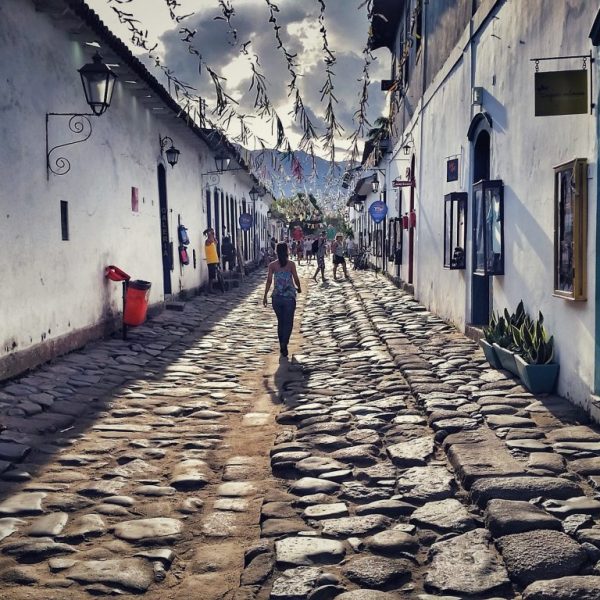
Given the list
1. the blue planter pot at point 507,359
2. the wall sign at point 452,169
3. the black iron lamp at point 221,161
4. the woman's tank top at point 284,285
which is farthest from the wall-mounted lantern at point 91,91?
the black iron lamp at point 221,161

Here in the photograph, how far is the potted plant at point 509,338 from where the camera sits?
7.49 metres

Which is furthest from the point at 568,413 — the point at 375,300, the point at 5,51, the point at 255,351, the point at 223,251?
the point at 223,251

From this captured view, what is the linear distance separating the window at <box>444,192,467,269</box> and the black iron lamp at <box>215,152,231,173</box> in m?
10.6

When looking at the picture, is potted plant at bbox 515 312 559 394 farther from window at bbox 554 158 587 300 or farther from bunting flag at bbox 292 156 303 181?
bunting flag at bbox 292 156 303 181

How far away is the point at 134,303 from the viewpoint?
37.2 ft

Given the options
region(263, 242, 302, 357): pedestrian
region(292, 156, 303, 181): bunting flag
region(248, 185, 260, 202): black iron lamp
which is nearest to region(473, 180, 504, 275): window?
region(263, 242, 302, 357): pedestrian

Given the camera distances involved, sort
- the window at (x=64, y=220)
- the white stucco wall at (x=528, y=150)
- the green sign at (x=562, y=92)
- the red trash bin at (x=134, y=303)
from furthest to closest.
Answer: the red trash bin at (x=134, y=303) → the window at (x=64, y=220) → the white stucco wall at (x=528, y=150) → the green sign at (x=562, y=92)

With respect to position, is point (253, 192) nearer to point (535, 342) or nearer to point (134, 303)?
point (134, 303)

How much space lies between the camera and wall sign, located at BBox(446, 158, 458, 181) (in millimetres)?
11645

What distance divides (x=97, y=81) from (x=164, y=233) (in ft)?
22.5

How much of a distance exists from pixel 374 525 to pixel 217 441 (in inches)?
87.9

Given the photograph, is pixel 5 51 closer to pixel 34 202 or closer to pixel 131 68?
pixel 34 202

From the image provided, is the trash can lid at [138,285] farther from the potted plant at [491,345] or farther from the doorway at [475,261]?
the potted plant at [491,345]

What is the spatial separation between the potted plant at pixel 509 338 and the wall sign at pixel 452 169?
4087 mm
